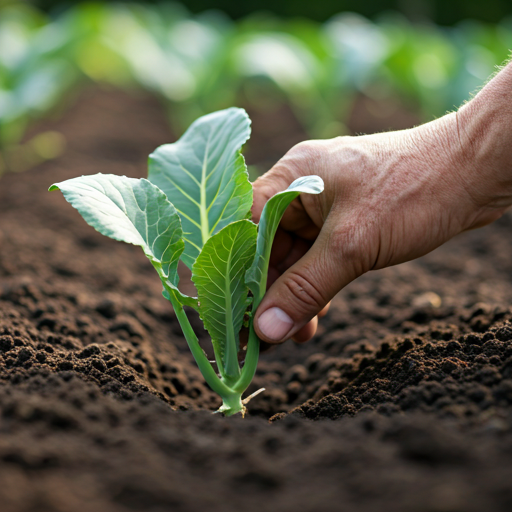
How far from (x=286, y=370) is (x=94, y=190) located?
103cm

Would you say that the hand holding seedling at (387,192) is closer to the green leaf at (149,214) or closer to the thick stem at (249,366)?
the thick stem at (249,366)

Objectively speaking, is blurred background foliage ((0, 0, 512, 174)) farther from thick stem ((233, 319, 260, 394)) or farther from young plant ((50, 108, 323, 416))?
thick stem ((233, 319, 260, 394))

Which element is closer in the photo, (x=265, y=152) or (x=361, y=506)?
(x=361, y=506)

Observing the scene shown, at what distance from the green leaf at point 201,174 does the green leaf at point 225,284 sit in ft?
0.60

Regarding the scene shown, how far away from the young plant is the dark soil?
180 millimetres

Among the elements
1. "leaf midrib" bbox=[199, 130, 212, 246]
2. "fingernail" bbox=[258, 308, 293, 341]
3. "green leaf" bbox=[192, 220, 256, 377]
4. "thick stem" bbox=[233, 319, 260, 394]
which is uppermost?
"leaf midrib" bbox=[199, 130, 212, 246]

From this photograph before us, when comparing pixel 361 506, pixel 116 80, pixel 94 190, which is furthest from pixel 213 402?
pixel 116 80

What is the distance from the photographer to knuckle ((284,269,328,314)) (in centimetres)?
130

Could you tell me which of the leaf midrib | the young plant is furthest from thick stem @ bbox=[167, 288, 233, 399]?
the leaf midrib

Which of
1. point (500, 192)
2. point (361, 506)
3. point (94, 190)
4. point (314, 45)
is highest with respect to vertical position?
point (314, 45)

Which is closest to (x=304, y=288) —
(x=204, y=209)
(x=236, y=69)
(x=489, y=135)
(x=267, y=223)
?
(x=267, y=223)

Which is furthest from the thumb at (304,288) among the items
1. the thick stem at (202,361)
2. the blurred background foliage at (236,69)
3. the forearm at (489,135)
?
the blurred background foliage at (236,69)

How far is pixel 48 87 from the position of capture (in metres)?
3.27

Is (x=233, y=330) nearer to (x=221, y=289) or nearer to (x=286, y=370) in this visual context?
(x=221, y=289)
